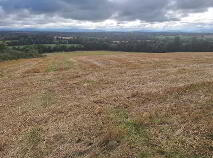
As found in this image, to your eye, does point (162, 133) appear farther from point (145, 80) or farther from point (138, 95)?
point (145, 80)

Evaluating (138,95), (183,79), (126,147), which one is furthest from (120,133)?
(183,79)

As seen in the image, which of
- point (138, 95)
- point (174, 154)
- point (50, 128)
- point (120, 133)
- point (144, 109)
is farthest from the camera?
point (138, 95)

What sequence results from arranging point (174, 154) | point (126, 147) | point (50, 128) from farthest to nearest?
1. point (50, 128)
2. point (126, 147)
3. point (174, 154)

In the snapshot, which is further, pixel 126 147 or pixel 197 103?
pixel 197 103

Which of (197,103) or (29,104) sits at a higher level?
(197,103)

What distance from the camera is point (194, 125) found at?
1234 centimetres

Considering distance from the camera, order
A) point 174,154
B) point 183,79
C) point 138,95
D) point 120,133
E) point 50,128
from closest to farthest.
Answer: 1. point 174,154
2. point 120,133
3. point 50,128
4. point 138,95
5. point 183,79

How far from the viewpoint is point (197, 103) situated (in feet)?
51.9

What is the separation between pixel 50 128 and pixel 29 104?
587 cm

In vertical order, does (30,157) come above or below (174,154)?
below

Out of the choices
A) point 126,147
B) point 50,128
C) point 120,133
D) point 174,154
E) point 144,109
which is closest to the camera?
point 174,154

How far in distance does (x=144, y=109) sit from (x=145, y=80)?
965 cm

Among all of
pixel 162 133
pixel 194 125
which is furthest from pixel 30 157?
pixel 194 125

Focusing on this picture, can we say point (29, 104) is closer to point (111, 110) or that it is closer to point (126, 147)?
point (111, 110)
